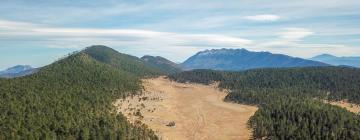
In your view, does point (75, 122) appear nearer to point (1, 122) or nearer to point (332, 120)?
point (1, 122)

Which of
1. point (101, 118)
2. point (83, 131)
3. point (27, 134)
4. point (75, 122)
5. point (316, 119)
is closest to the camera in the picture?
point (27, 134)

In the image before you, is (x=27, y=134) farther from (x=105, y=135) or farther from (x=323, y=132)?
(x=323, y=132)

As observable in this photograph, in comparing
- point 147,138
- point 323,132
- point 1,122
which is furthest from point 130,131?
point 323,132

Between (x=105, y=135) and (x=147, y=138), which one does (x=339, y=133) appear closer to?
(x=147, y=138)

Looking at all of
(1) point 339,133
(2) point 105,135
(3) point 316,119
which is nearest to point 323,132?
(1) point 339,133

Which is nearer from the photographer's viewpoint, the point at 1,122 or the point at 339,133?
the point at 1,122

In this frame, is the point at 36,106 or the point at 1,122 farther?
the point at 36,106

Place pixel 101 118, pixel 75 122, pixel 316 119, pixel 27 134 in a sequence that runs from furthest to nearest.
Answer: pixel 316 119
pixel 101 118
pixel 75 122
pixel 27 134

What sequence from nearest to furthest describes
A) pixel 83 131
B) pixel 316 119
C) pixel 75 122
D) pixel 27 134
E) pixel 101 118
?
pixel 27 134 → pixel 83 131 → pixel 75 122 → pixel 101 118 → pixel 316 119

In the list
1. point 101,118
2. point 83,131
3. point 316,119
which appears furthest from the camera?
point 316,119
